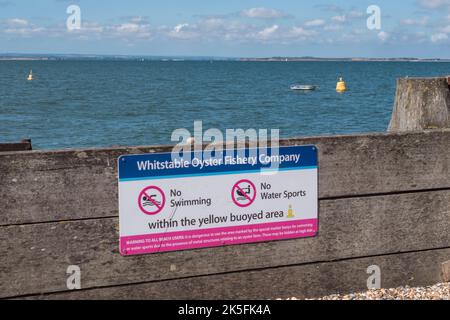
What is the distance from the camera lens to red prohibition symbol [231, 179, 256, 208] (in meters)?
4.85

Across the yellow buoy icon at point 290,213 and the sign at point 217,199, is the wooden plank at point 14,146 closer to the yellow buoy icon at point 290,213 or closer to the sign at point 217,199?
the sign at point 217,199

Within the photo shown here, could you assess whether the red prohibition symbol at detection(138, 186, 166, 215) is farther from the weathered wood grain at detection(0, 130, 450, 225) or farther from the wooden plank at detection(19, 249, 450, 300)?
the wooden plank at detection(19, 249, 450, 300)

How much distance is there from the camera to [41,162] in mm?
4375

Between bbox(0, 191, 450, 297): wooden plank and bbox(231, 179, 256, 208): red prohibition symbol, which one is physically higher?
bbox(231, 179, 256, 208): red prohibition symbol

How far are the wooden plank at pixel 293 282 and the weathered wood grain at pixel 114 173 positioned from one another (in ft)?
1.82

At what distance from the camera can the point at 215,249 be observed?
486cm

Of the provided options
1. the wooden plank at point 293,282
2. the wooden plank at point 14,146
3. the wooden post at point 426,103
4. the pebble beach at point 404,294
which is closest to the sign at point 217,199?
the wooden plank at point 293,282

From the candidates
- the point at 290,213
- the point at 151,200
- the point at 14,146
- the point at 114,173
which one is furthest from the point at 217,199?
the point at 14,146

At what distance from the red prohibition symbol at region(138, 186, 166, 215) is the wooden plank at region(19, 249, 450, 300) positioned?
531mm

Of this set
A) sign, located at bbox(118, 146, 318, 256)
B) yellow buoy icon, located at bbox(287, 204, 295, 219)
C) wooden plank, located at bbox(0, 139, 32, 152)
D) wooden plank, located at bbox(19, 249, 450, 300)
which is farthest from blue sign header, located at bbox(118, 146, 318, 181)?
wooden plank, located at bbox(0, 139, 32, 152)

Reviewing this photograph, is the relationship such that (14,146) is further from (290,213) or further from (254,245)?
(290,213)

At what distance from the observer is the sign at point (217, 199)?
463 centimetres
